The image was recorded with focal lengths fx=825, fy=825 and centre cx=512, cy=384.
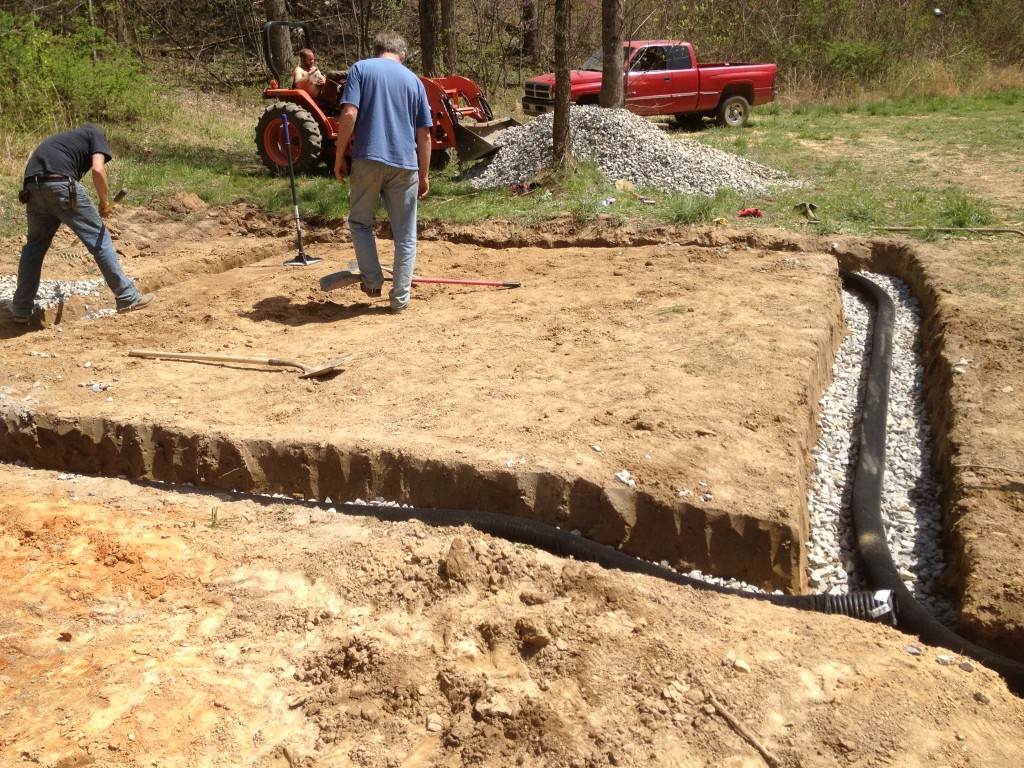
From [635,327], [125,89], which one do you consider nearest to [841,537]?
[635,327]

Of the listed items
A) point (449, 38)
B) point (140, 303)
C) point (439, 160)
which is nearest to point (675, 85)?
point (449, 38)

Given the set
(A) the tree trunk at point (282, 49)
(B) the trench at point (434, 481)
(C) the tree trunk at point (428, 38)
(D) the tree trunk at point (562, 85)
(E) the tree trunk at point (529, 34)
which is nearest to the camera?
(B) the trench at point (434, 481)

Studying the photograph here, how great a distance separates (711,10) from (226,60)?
1185 centimetres

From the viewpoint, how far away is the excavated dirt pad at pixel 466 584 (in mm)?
2834

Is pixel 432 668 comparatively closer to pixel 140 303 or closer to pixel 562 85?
pixel 140 303

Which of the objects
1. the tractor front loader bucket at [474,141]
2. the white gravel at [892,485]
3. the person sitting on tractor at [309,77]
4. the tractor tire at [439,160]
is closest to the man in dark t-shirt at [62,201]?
the person sitting on tractor at [309,77]

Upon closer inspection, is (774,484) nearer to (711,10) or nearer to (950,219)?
(950,219)

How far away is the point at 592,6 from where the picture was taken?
19.8 m

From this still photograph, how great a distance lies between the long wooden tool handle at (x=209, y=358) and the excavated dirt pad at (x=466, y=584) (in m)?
0.10

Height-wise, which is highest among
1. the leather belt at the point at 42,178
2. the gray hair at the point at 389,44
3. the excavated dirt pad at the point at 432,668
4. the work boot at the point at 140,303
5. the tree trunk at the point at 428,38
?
the tree trunk at the point at 428,38

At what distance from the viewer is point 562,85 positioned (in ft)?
31.1

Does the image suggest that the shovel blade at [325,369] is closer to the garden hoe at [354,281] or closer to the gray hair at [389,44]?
the garden hoe at [354,281]

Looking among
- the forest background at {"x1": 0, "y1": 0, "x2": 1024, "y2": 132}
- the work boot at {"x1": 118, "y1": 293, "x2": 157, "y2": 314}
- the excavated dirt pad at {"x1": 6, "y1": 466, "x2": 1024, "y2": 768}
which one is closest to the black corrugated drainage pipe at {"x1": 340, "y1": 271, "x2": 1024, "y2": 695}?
the excavated dirt pad at {"x1": 6, "y1": 466, "x2": 1024, "y2": 768}

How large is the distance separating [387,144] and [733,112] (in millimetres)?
11181
